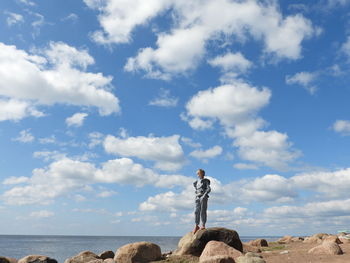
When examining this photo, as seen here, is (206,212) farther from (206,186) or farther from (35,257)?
(35,257)

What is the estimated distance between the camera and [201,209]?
17656 millimetres

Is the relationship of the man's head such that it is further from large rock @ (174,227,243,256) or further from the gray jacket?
large rock @ (174,227,243,256)

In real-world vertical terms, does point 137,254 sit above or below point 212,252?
below

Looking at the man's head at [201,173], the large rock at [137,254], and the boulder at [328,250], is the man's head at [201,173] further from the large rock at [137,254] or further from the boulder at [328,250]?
the boulder at [328,250]

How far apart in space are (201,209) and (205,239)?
148cm

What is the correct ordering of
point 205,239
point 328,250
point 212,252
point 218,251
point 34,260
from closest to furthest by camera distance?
1. point 212,252
2. point 218,251
3. point 328,250
4. point 205,239
5. point 34,260

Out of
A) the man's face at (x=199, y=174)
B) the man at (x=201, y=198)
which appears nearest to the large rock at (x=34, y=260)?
the man at (x=201, y=198)

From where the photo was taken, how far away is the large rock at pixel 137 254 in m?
16.8

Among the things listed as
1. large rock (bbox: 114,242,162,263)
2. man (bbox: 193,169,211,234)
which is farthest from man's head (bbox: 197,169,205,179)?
large rock (bbox: 114,242,162,263)

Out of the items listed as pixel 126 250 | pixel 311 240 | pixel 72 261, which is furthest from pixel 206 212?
pixel 311 240

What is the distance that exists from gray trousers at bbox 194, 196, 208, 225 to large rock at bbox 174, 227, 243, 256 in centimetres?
69

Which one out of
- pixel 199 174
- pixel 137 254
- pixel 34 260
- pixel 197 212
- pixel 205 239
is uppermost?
pixel 199 174

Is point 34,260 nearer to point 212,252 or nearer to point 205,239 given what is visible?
point 205,239

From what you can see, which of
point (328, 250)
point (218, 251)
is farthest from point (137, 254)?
point (328, 250)
